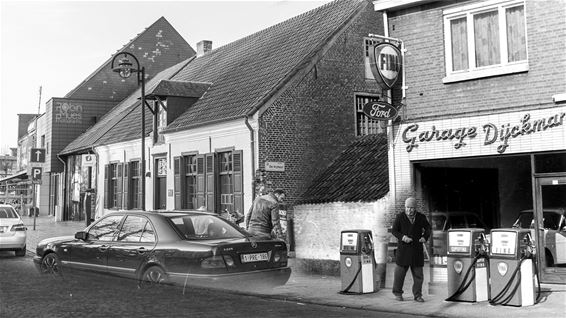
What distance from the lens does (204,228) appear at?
9.27m

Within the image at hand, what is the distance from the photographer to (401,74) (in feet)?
42.0

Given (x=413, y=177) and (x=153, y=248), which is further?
(x=413, y=177)

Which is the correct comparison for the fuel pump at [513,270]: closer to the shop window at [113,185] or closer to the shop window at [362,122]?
the shop window at [362,122]

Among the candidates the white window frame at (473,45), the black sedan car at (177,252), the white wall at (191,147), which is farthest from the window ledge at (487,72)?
the white wall at (191,147)

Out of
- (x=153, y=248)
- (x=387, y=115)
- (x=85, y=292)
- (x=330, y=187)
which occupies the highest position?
(x=387, y=115)

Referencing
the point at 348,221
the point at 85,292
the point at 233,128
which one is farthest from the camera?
the point at 233,128

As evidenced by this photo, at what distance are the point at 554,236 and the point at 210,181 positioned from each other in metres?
11.6

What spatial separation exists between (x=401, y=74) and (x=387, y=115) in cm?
101

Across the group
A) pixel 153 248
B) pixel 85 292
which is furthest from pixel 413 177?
pixel 85 292

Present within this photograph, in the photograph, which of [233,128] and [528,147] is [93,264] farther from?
[233,128]

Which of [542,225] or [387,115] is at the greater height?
[387,115]

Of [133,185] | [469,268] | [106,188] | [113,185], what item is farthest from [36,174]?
[469,268]

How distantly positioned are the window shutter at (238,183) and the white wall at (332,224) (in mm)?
2613

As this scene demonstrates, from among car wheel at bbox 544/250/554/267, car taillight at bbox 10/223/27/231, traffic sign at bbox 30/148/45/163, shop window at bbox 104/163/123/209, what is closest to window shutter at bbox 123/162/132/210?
shop window at bbox 104/163/123/209
